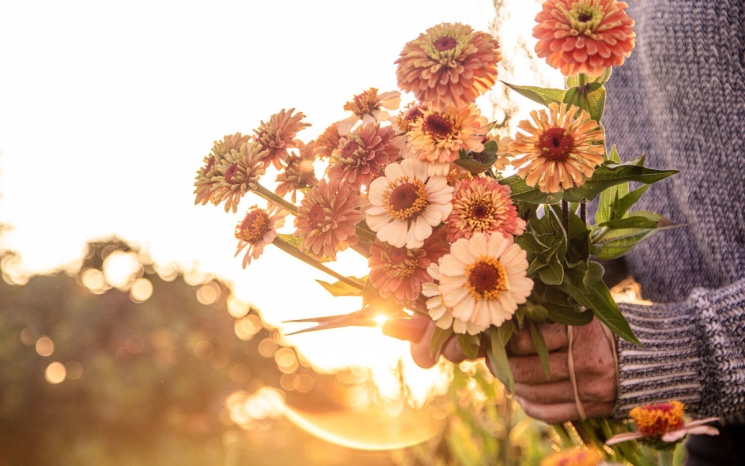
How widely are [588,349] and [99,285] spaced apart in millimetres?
4821

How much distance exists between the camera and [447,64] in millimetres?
451

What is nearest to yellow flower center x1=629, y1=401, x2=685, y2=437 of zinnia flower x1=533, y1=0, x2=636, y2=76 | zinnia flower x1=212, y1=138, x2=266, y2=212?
zinnia flower x1=533, y1=0, x2=636, y2=76

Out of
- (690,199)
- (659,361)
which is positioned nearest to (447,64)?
(659,361)

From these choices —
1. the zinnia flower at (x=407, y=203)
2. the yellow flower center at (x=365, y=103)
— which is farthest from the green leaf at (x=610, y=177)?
the yellow flower center at (x=365, y=103)

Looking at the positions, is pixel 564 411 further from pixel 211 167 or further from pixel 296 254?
pixel 211 167

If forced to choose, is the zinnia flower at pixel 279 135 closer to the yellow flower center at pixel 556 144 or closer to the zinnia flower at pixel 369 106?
the zinnia flower at pixel 369 106

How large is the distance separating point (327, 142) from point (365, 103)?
6cm

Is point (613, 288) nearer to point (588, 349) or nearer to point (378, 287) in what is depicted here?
point (588, 349)

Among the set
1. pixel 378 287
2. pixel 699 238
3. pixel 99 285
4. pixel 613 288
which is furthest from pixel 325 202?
pixel 99 285

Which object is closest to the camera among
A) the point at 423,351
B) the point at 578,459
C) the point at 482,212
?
the point at 578,459

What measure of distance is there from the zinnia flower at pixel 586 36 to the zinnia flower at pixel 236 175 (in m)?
0.26

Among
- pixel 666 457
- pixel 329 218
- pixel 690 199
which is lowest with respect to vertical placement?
pixel 666 457

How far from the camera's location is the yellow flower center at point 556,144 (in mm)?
442

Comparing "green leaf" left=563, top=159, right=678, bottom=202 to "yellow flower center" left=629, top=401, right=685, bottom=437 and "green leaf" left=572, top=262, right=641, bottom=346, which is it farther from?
"yellow flower center" left=629, top=401, right=685, bottom=437
